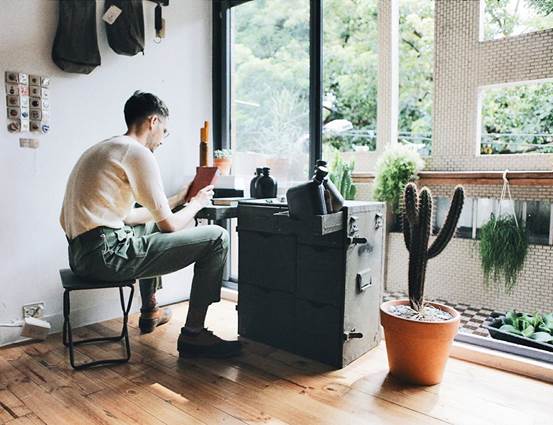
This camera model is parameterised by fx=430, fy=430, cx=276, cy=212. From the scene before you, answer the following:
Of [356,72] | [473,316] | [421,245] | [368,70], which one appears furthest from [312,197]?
[356,72]

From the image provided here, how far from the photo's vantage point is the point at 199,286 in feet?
7.14

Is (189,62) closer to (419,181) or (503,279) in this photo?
(419,181)

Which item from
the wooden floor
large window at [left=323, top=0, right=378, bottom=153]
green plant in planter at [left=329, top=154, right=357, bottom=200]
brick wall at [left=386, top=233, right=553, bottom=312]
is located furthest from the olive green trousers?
large window at [left=323, top=0, right=378, bottom=153]

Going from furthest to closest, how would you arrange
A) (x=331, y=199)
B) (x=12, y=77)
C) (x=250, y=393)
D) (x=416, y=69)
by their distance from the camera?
(x=416, y=69) < (x=12, y=77) < (x=331, y=199) < (x=250, y=393)

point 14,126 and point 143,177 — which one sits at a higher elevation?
point 14,126

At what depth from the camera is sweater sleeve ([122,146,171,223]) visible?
1.94 metres

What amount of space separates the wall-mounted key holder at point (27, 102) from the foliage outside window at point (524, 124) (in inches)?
135

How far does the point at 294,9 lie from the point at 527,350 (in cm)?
253

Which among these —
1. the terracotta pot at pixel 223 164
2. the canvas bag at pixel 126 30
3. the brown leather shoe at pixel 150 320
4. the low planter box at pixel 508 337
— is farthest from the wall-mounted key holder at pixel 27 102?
the low planter box at pixel 508 337

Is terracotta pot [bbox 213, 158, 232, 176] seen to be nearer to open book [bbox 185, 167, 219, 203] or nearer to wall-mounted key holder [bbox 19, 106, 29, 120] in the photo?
open book [bbox 185, 167, 219, 203]

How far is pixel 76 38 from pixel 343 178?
1874 millimetres

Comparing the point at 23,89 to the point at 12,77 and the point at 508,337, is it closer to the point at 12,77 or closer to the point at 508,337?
the point at 12,77

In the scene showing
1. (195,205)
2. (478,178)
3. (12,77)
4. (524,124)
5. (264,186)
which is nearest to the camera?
(195,205)

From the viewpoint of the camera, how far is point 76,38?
7.91 feet
